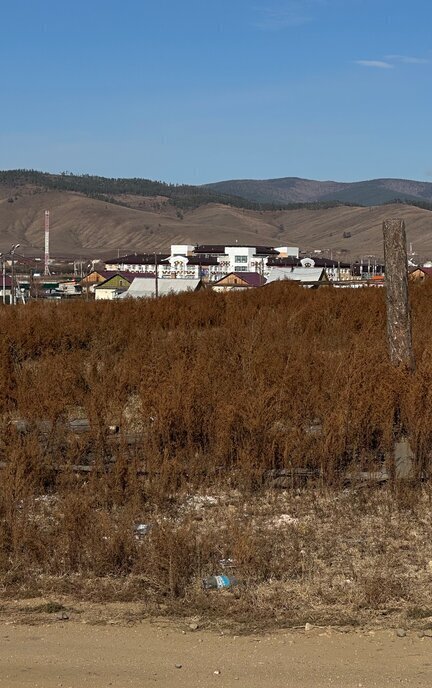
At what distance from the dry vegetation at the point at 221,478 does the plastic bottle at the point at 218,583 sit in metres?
0.07

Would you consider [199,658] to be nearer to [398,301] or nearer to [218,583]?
[218,583]

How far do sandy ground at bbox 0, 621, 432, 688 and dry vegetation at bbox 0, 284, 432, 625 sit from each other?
1.13 ft

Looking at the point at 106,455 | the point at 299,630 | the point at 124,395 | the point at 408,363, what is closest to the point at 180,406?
the point at 106,455

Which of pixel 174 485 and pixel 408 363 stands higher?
pixel 408 363

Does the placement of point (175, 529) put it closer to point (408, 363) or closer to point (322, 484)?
point (322, 484)

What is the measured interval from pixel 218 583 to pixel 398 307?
451 centimetres

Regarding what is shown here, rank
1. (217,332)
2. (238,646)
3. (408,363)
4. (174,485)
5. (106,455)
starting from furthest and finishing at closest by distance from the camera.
→ 1. (217,332)
2. (408,363)
3. (106,455)
4. (174,485)
5. (238,646)

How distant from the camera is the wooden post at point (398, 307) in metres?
10.1

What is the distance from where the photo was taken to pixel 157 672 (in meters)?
5.48

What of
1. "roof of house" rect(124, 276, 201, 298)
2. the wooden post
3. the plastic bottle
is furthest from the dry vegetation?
"roof of house" rect(124, 276, 201, 298)

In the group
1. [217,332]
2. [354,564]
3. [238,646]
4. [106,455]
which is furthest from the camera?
[217,332]

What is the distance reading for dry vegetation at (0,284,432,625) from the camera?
264 inches

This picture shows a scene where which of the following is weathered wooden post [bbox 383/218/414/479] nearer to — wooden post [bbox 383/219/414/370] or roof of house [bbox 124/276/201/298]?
wooden post [bbox 383/219/414/370]

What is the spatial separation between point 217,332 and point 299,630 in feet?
26.8
